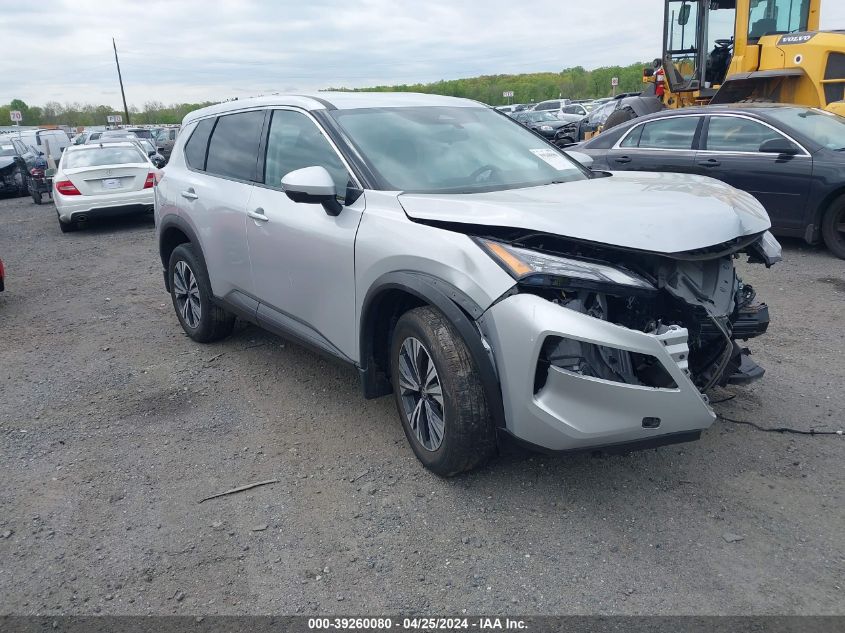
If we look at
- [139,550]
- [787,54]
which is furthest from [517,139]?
[787,54]

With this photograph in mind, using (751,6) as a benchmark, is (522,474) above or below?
below

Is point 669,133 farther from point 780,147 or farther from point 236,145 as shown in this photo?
point 236,145

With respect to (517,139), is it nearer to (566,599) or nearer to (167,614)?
(566,599)

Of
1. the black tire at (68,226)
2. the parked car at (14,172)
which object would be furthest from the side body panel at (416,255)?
the parked car at (14,172)

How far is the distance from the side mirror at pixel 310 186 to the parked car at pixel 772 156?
5.89m

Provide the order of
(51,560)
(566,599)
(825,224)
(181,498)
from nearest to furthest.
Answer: (566,599), (51,560), (181,498), (825,224)

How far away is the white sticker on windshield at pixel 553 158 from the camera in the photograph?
14.7ft

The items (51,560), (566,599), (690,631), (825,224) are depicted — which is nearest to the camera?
(690,631)

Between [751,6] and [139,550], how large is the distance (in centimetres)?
1244

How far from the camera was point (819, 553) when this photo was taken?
115 inches

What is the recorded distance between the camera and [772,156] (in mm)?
7824

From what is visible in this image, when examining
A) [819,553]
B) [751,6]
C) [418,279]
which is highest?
[751,6]

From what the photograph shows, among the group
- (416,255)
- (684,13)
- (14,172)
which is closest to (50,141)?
(14,172)

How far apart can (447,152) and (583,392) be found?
6.01 feet
